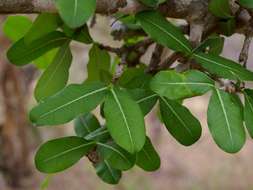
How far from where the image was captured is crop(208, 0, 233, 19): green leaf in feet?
1.98

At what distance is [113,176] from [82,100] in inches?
7.8

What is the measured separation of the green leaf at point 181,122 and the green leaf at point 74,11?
16 cm

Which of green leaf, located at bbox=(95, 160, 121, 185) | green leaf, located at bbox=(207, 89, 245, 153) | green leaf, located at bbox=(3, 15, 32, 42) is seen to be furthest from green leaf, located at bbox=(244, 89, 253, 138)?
green leaf, located at bbox=(3, 15, 32, 42)

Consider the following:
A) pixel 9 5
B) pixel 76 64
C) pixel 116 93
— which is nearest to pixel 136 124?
pixel 116 93

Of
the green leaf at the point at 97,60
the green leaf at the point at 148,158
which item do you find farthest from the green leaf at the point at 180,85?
the green leaf at the point at 97,60

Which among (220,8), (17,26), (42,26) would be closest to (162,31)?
(220,8)

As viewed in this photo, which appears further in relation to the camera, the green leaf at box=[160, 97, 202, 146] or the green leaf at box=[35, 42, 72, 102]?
the green leaf at box=[35, 42, 72, 102]

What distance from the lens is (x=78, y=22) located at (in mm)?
504

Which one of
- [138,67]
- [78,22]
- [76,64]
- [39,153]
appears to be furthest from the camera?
[76,64]

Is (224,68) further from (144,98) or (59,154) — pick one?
(59,154)

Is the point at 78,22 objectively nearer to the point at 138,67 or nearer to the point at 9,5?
the point at 9,5

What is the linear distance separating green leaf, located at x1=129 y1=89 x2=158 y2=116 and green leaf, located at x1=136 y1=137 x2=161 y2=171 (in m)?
0.06

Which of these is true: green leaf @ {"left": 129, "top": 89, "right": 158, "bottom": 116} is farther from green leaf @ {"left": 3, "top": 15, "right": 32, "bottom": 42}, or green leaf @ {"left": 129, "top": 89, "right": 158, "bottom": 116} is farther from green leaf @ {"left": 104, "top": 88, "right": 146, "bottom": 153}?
green leaf @ {"left": 3, "top": 15, "right": 32, "bottom": 42}

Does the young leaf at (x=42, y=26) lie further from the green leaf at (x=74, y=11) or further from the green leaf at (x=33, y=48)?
the green leaf at (x=74, y=11)
